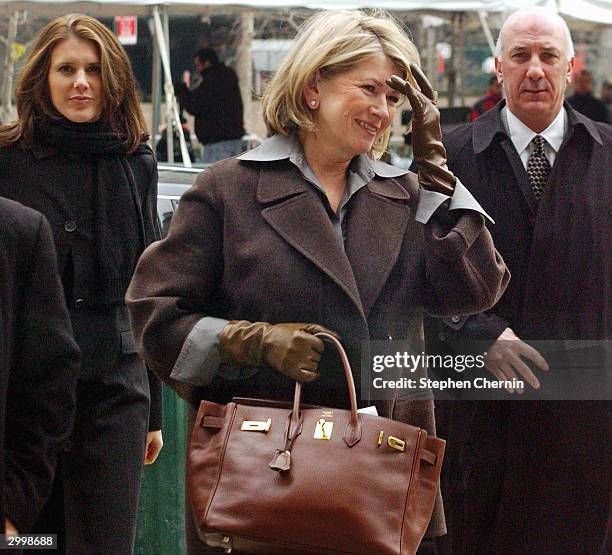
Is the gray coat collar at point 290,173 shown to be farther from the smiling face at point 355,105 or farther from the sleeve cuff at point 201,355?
the sleeve cuff at point 201,355

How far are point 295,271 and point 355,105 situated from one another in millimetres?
433

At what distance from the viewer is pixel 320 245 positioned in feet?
10.3

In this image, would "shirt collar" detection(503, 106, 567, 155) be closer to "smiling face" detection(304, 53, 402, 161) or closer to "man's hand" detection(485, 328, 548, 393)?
"man's hand" detection(485, 328, 548, 393)

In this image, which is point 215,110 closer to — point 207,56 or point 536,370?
point 207,56

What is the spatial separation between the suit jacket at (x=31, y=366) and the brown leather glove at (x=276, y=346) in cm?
40

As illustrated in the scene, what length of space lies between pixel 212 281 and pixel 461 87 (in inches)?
555

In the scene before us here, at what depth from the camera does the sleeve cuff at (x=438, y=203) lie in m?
3.23

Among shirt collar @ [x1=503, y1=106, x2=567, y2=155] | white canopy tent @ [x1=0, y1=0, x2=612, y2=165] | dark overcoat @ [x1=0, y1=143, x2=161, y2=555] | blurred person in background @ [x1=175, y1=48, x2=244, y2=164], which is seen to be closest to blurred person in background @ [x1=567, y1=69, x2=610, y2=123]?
white canopy tent @ [x1=0, y1=0, x2=612, y2=165]

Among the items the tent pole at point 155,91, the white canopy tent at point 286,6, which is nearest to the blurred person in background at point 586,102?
the white canopy tent at point 286,6

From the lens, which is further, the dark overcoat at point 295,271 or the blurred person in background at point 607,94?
the blurred person in background at point 607,94

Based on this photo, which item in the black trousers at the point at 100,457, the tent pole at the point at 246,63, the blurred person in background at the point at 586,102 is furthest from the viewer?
the tent pole at the point at 246,63

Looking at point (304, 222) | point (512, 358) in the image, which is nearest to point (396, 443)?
point (304, 222)

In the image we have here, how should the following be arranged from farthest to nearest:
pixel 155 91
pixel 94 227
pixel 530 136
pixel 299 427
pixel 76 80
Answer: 1. pixel 155 91
2. pixel 530 136
3. pixel 76 80
4. pixel 94 227
5. pixel 299 427

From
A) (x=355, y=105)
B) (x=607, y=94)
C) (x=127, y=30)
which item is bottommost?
(x=607, y=94)
